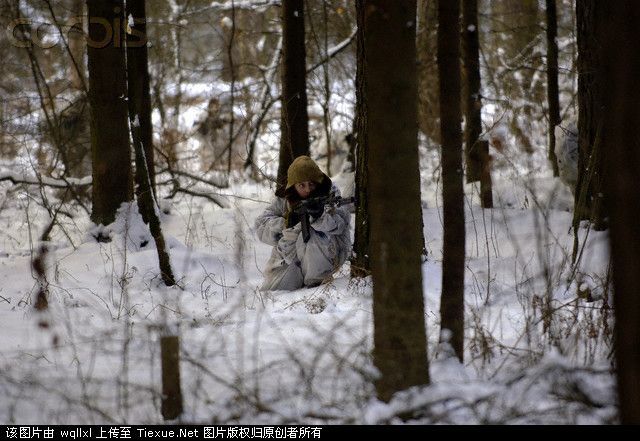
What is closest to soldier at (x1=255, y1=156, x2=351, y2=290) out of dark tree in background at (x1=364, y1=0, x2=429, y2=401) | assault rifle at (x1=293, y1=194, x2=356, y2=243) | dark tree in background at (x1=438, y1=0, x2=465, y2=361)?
assault rifle at (x1=293, y1=194, x2=356, y2=243)

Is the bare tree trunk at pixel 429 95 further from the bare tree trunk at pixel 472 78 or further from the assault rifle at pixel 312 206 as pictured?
the assault rifle at pixel 312 206

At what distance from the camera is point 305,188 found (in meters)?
5.67

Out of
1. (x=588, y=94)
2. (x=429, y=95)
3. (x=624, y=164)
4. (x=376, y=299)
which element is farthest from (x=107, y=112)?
(x=429, y=95)

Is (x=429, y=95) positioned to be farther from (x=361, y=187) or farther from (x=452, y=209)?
(x=452, y=209)

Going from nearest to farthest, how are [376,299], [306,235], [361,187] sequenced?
[376,299]
[361,187]
[306,235]

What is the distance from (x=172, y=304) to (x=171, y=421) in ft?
7.84

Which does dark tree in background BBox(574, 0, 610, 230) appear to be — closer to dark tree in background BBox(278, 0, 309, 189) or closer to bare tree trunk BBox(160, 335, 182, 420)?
dark tree in background BBox(278, 0, 309, 189)

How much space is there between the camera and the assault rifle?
566cm

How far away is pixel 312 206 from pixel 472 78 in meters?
4.42


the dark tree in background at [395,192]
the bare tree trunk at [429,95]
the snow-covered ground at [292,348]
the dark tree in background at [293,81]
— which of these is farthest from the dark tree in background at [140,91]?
the bare tree trunk at [429,95]

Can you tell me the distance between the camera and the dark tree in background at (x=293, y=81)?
771 centimetres

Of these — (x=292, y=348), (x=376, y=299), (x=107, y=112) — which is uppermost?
(x=107, y=112)

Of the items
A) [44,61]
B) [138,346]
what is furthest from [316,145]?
[138,346]

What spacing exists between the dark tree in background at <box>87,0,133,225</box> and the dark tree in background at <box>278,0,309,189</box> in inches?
65.3
